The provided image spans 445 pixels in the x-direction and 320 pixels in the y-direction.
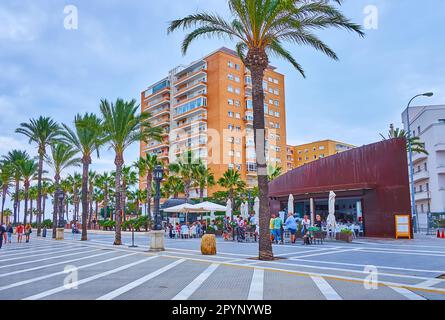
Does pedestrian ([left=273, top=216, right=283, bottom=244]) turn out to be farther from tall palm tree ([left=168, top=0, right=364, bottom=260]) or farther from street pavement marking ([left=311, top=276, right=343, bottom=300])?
street pavement marking ([left=311, top=276, right=343, bottom=300])

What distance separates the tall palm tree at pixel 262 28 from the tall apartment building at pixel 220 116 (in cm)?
4993

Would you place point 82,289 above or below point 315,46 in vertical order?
below

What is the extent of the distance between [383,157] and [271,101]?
52678mm

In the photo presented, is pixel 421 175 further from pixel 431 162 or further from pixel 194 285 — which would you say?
pixel 194 285

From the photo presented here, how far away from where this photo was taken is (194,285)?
861 cm

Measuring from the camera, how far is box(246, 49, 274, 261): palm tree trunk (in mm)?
13578

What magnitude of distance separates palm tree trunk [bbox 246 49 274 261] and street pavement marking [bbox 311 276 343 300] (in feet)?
13.9

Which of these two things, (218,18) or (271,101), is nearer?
(218,18)

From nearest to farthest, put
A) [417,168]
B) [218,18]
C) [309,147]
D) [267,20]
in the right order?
[267,20] < [218,18] < [417,168] < [309,147]

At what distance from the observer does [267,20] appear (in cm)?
1411

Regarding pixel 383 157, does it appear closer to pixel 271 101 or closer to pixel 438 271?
pixel 438 271

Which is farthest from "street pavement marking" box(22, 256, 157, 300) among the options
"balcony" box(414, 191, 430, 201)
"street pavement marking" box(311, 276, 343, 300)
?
"balcony" box(414, 191, 430, 201)

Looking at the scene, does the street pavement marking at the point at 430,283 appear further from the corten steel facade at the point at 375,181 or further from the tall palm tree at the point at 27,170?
the tall palm tree at the point at 27,170
